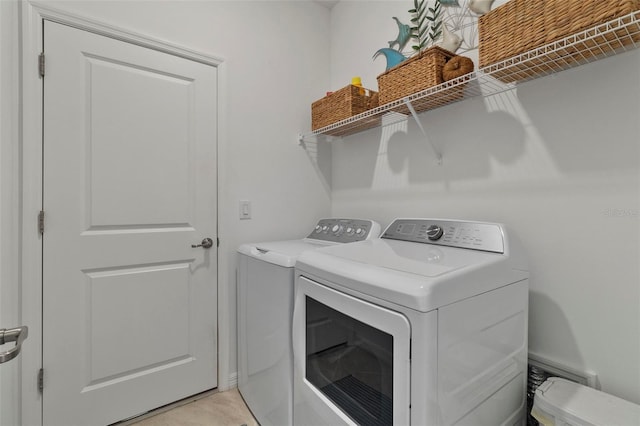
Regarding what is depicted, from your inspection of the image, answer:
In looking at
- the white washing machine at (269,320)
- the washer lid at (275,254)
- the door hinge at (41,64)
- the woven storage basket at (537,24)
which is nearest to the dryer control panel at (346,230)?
the white washing machine at (269,320)

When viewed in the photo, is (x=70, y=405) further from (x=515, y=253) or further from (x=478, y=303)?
(x=515, y=253)

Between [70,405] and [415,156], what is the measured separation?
89.3 inches

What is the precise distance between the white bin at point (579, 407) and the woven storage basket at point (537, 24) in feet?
3.90

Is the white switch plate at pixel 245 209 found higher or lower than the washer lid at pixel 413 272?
higher

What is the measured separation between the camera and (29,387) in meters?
1.43

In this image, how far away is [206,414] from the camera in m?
1.72

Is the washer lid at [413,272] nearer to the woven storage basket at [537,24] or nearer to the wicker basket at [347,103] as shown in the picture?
the woven storage basket at [537,24]

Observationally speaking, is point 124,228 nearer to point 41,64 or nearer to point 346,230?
point 41,64

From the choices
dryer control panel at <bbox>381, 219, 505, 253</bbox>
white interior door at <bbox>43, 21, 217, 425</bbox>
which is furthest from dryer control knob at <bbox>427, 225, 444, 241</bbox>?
white interior door at <bbox>43, 21, 217, 425</bbox>

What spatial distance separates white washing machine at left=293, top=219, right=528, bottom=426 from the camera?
82cm

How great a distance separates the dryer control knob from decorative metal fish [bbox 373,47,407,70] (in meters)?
1.11

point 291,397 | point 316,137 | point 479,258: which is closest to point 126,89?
point 316,137

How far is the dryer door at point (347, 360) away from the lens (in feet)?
2.80

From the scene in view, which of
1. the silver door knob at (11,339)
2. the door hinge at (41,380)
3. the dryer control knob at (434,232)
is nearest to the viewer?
the silver door knob at (11,339)
